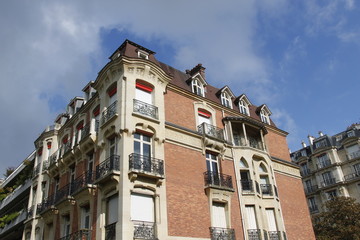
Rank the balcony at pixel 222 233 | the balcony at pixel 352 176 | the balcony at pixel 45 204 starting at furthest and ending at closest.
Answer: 1. the balcony at pixel 352 176
2. the balcony at pixel 45 204
3. the balcony at pixel 222 233

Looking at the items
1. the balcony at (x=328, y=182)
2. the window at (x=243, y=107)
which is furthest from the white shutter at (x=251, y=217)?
the balcony at (x=328, y=182)

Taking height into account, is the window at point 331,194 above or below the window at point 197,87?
below

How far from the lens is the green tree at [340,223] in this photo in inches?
1083

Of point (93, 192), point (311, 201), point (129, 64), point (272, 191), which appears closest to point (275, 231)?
point (272, 191)

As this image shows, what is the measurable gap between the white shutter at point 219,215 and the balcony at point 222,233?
1.04 ft

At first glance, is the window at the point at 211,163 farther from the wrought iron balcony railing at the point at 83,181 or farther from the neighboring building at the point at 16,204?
the neighboring building at the point at 16,204

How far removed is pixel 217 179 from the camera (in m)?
17.8

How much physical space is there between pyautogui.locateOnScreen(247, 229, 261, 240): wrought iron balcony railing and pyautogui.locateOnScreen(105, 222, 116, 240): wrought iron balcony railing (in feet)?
25.1

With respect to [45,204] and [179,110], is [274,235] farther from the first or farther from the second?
[45,204]

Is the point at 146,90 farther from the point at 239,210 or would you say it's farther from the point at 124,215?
the point at 239,210

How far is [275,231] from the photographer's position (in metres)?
18.6

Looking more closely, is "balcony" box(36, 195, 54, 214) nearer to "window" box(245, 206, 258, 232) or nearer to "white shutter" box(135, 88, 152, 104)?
"white shutter" box(135, 88, 152, 104)

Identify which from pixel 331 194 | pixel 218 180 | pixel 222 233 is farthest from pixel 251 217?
pixel 331 194

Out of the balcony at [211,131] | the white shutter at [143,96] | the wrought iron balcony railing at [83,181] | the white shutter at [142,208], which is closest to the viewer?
the white shutter at [142,208]
